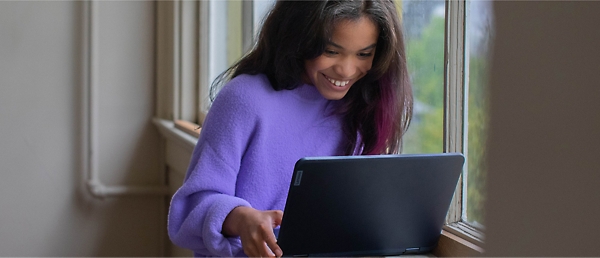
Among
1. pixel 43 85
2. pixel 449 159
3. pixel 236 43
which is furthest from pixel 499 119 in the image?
pixel 43 85

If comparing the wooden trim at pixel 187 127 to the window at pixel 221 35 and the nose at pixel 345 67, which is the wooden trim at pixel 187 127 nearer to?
the window at pixel 221 35

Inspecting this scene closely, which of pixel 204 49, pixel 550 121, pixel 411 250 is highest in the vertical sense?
pixel 204 49

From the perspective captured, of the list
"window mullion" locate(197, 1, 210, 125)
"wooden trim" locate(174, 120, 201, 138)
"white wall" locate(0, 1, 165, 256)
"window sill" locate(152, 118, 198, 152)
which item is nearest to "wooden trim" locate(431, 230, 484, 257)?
"window sill" locate(152, 118, 198, 152)

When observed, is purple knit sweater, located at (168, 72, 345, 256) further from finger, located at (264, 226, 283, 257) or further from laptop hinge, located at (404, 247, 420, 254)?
laptop hinge, located at (404, 247, 420, 254)

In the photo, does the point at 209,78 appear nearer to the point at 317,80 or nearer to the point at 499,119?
the point at 317,80

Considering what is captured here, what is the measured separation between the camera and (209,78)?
2.28 meters

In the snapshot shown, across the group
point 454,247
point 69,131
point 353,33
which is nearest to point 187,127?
point 69,131

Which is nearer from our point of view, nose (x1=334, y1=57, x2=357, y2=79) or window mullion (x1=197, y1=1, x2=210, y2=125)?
nose (x1=334, y1=57, x2=357, y2=79)

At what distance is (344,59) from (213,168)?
0.26 m

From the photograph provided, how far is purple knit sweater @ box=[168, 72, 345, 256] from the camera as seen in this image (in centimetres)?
98

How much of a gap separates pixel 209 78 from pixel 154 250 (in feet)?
2.46

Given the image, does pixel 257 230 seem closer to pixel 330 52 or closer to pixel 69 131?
pixel 330 52

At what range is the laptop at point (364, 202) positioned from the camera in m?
0.79

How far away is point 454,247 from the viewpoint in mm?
927
